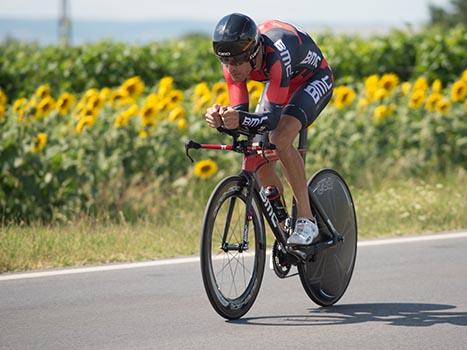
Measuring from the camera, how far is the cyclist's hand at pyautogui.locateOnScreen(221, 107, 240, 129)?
726 centimetres

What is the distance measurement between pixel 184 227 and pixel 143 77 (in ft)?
30.3

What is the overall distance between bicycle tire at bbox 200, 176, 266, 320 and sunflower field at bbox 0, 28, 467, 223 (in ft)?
13.1

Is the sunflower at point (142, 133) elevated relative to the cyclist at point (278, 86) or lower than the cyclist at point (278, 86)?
lower

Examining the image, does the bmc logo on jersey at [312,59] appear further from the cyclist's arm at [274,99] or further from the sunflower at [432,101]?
the sunflower at [432,101]

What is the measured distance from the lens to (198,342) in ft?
23.3

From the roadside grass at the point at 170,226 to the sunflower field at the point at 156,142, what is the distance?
0.25 m

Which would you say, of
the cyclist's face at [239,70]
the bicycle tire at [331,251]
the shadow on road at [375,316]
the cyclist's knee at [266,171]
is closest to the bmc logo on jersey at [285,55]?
the cyclist's face at [239,70]

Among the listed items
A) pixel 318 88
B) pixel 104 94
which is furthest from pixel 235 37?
pixel 104 94

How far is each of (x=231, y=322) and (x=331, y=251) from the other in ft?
3.81

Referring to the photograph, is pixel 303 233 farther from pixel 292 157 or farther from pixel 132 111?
pixel 132 111

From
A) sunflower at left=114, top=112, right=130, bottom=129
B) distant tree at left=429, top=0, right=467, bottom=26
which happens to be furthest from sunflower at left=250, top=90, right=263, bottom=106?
distant tree at left=429, top=0, right=467, bottom=26

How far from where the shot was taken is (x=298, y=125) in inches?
306

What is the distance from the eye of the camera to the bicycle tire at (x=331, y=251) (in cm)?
822

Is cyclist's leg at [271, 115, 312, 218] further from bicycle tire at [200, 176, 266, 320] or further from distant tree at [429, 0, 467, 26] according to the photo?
distant tree at [429, 0, 467, 26]
